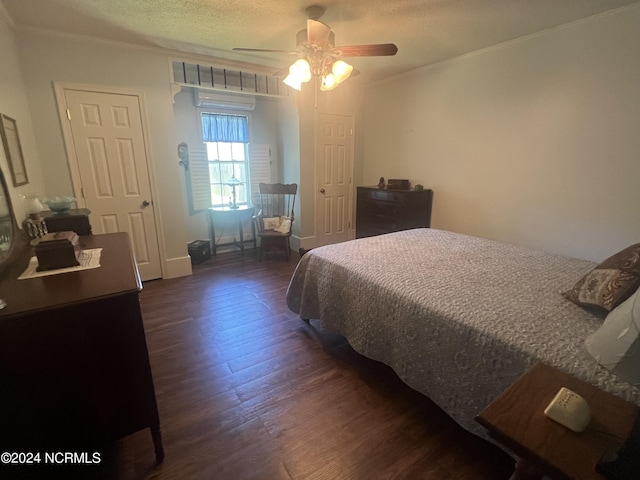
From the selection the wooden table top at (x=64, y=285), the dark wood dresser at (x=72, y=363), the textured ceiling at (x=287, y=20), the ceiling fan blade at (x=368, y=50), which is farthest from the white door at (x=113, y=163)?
the ceiling fan blade at (x=368, y=50)

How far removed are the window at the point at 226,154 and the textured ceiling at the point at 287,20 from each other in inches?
47.3

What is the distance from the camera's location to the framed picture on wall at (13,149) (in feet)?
6.72

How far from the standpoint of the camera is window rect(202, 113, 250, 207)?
14.1ft

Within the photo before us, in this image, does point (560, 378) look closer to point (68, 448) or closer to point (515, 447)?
point (515, 447)

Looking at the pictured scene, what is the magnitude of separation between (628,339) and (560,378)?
0.27 metres

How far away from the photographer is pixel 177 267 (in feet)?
12.1

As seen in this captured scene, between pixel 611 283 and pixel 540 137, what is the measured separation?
213 centimetres

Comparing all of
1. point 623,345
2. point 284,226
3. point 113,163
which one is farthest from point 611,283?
point 113,163

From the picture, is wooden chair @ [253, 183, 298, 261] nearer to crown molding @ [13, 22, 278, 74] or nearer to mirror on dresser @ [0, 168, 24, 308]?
crown molding @ [13, 22, 278, 74]

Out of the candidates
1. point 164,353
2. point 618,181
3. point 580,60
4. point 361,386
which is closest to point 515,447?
point 361,386

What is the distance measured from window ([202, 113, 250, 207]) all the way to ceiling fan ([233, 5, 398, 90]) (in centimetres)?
220

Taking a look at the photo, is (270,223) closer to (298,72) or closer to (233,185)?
(233,185)

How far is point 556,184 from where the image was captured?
2877 millimetres

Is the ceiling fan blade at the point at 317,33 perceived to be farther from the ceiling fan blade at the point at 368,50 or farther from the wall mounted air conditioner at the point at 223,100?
the wall mounted air conditioner at the point at 223,100
